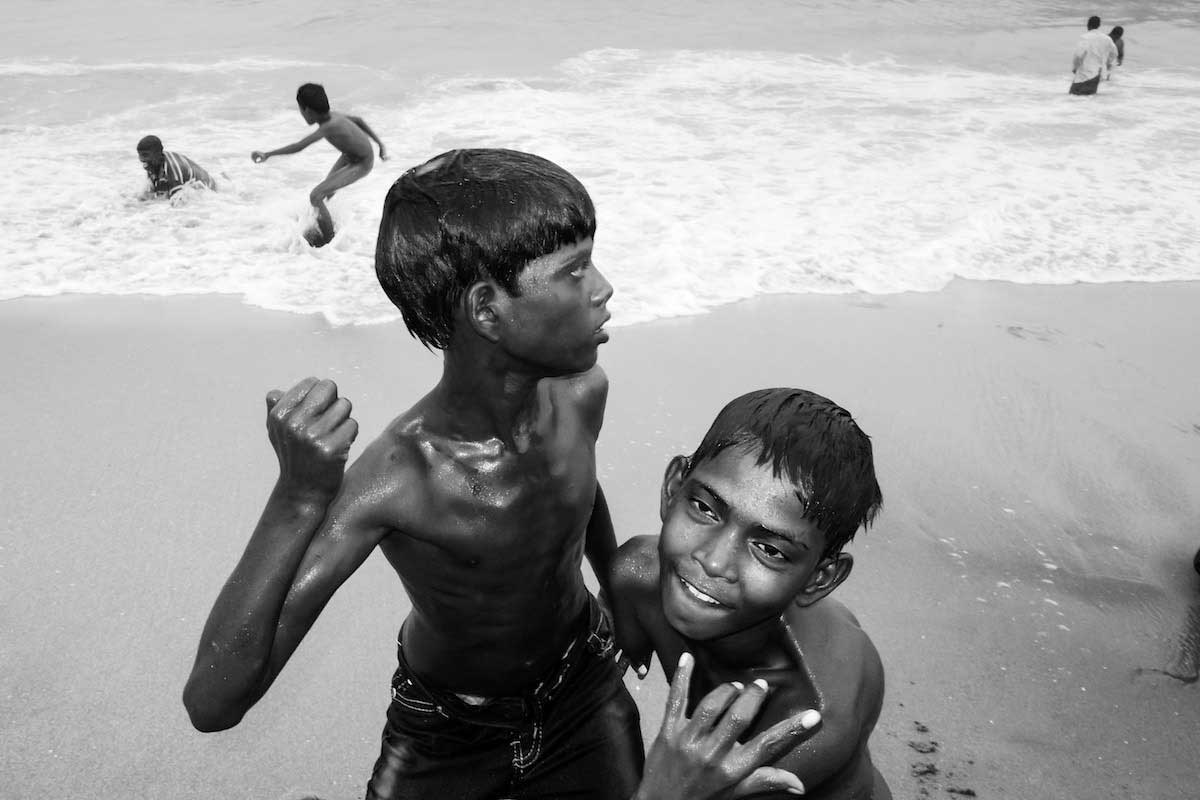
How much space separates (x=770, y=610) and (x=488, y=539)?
562 mm

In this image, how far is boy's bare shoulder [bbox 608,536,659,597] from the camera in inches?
91.8

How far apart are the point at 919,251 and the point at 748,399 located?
6184 millimetres

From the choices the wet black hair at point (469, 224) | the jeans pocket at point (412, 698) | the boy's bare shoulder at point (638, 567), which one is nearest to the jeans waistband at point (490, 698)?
the jeans pocket at point (412, 698)

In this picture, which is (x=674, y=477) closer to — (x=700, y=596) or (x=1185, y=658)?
(x=700, y=596)

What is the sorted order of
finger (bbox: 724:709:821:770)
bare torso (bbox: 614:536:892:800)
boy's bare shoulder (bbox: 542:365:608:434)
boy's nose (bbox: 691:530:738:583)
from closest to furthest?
finger (bbox: 724:709:821:770)
boy's nose (bbox: 691:530:738:583)
bare torso (bbox: 614:536:892:800)
boy's bare shoulder (bbox: 542:365:608:434)

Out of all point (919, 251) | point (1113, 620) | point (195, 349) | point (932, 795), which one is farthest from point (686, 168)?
point (932, 795)

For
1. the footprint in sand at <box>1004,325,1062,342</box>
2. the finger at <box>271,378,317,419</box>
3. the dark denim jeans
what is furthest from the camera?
the footprint in sand at <box>1004,325,1062,342</box>

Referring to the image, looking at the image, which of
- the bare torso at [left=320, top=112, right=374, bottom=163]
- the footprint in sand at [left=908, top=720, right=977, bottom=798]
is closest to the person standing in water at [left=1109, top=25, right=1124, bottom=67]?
the bare torso at [left=320, top=112, right=374, bottom=163]

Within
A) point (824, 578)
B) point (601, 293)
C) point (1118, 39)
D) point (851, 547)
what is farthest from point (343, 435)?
point (1118, 39)

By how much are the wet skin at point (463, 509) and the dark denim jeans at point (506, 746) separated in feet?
0.17

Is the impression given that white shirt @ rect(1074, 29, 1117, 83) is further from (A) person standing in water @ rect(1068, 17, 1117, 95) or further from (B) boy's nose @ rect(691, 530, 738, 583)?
(B) boy's nose @ rect(691, 530, 738, 583)

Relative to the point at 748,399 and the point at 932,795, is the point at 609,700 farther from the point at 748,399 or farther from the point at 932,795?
the point at 932,795

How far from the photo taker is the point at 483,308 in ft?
6.71

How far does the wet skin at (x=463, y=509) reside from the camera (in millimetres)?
1857
